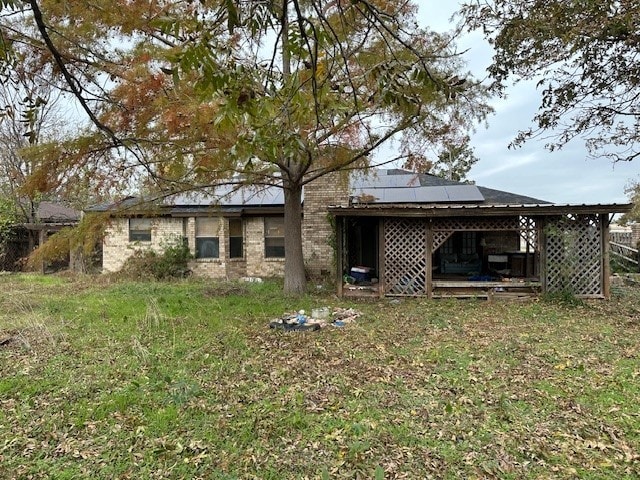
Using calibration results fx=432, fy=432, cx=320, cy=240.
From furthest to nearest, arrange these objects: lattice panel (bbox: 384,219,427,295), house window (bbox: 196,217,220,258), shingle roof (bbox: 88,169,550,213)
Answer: house window (bbox: 196,217,220,258) → shingle roof (bbox: 88,169,550,213) → lattice panel (bbox: 384,219,427,295)

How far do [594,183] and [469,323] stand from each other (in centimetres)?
1107

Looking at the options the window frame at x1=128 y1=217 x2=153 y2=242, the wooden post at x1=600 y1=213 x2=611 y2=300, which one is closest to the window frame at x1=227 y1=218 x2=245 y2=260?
the window frame at x1=128 y1=217 x2=153 y2=242

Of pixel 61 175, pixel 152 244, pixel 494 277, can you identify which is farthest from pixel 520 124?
pixel 152 244

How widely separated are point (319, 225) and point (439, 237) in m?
4.15

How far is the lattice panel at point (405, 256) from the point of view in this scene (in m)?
10.5

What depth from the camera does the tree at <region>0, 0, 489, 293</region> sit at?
7.06 ft

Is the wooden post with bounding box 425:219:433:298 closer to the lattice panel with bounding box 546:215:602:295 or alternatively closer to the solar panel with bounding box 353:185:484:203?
the lattice panel with bounding box 546:215:602:295

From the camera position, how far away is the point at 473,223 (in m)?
10.2

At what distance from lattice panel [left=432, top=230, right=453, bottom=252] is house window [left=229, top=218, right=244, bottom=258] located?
6509 mm

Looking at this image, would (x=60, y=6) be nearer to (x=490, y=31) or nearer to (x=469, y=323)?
(x=490, y=31)

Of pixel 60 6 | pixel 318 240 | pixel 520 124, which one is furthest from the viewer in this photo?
pixel 318 240

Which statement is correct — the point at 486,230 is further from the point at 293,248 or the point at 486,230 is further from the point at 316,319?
the point at 316,319

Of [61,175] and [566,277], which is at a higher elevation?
[61,175]

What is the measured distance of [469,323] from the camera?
300 inches
